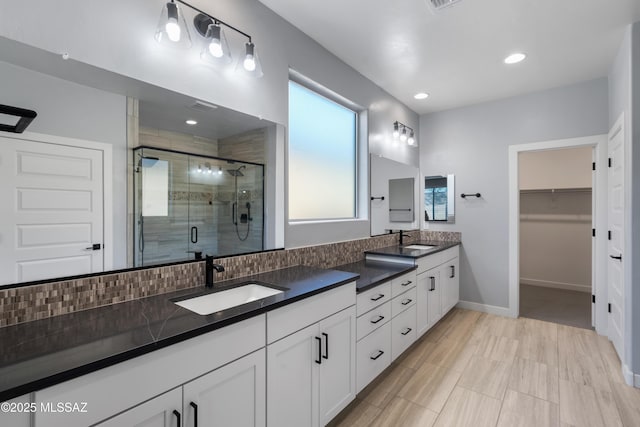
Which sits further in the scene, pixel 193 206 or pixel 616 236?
pixel 616 236

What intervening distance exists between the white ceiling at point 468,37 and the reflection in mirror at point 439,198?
1269 mm

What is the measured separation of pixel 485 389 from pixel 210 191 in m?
2.49

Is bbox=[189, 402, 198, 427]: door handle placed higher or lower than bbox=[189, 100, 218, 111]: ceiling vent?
lower

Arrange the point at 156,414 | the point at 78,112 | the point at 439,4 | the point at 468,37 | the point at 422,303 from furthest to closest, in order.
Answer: the point at 422,303 < the point at 468,37 < the point at 439,4 < the point at 78,112 < the point at 156,414

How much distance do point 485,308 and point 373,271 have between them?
7.67 ft

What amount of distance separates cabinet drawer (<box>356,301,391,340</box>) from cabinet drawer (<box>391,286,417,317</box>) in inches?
3.3

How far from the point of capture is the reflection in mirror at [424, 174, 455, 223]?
4016mm

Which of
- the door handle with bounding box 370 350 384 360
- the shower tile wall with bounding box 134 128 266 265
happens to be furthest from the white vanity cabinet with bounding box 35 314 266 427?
the door handle with bounding box 370 350 384 360

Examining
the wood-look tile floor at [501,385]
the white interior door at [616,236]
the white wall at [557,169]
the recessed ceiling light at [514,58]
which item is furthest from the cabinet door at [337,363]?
the white wall at [557,169]

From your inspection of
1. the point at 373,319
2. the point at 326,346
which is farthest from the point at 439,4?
the point at 326,346

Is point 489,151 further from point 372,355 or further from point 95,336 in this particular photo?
point 95,336

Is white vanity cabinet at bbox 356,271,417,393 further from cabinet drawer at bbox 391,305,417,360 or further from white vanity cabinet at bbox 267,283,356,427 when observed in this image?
white vanity cabinet at bbox 267,283,356,427

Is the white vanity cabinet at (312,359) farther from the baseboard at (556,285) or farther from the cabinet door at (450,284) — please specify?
the baseboard at (556,285)

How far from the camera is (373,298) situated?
79.6 inches
